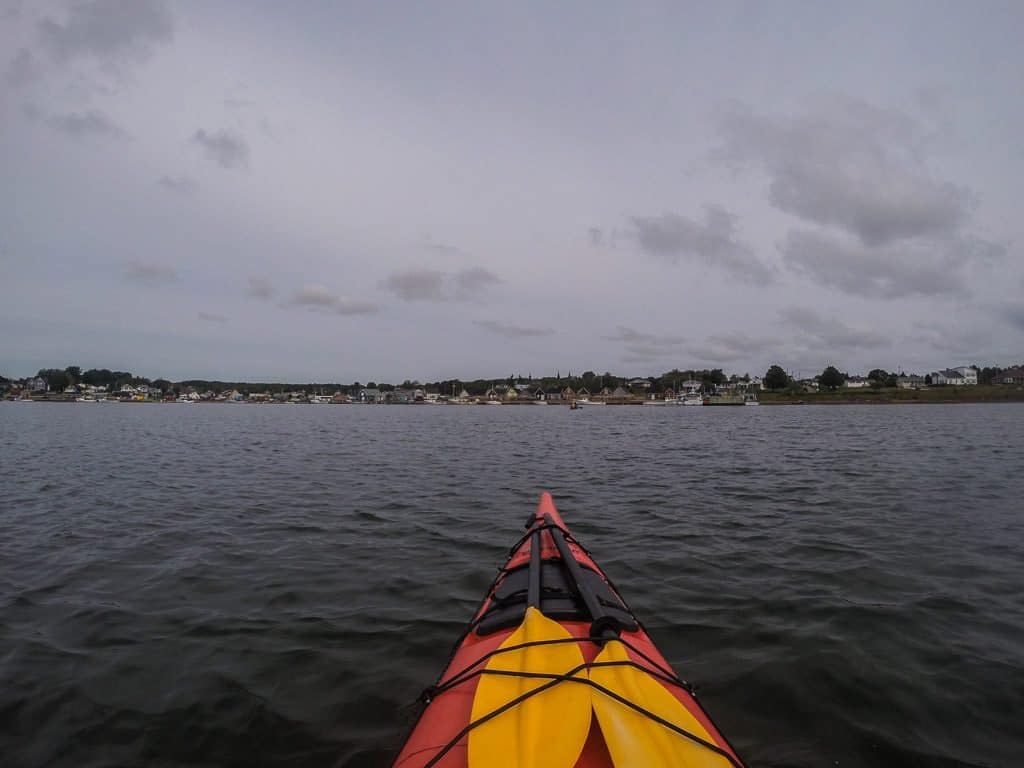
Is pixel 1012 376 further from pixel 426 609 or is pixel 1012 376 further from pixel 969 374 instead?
pixel 426 609

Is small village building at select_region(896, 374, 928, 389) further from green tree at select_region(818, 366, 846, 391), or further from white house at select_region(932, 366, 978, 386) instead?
green tree at select_region(818, 366, 846, 391)

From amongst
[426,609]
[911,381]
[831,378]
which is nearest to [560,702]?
[426,609]

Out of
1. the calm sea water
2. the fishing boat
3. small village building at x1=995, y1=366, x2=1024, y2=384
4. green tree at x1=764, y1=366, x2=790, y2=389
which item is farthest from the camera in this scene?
green tree at x1=764, y1=366, x2=790, y2=389

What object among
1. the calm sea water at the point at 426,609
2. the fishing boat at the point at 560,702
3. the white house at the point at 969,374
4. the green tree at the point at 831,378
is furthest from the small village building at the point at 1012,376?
the fishing boat at the point at 560,702

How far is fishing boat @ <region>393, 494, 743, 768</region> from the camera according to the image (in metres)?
2.44

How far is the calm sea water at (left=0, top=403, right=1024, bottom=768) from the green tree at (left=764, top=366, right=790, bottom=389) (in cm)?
15089

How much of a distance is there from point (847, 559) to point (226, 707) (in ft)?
28.9

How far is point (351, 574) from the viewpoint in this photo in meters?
7.53

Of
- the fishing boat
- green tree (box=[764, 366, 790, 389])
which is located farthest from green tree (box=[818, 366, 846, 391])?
the fishing boat

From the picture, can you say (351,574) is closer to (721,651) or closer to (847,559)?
(721,651)

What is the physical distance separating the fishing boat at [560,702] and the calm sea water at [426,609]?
121 centimetres

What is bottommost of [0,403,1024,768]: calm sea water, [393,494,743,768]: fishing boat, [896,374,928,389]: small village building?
[0,403,1024,768]: calm sea water

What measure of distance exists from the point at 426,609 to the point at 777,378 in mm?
165829

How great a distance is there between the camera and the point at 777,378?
15038cm
